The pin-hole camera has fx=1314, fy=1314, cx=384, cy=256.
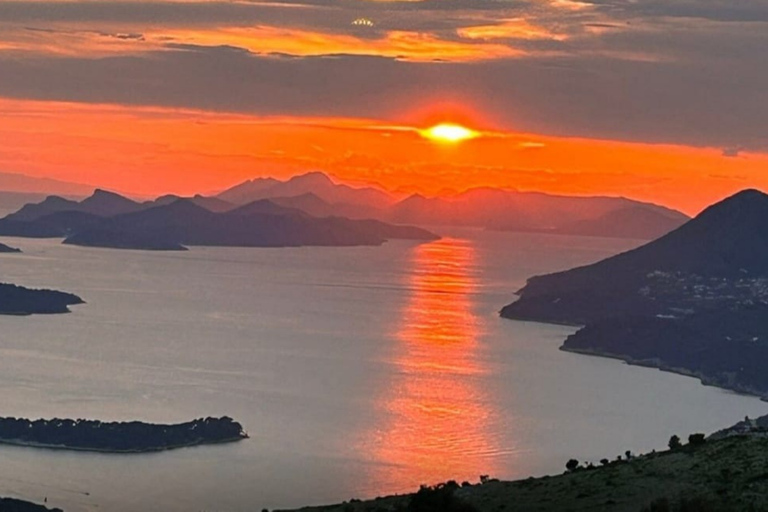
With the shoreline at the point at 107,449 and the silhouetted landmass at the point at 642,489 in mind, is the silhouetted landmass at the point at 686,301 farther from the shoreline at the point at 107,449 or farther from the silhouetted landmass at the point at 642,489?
the silhouetted landmass at the point at 642,489

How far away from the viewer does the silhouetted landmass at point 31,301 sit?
353ft

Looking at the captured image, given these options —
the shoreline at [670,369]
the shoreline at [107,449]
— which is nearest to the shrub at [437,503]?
the shoreline at [107,449]

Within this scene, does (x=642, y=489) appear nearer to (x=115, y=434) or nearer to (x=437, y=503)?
(x=437, y=503)

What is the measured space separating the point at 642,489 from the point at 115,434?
3779cm

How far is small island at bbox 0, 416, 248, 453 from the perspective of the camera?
53062 mm

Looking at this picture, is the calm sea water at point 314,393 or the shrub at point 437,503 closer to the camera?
the shrub at point 437,503

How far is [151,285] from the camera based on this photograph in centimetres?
13388

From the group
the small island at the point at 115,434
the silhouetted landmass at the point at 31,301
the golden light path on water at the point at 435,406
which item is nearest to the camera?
the golden light path on water at the point at 435,406

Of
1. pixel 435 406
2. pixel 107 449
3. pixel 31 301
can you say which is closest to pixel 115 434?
pixel 107 449

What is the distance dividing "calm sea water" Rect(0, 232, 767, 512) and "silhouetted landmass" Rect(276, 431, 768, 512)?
20.6m

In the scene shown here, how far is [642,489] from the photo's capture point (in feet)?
63.9

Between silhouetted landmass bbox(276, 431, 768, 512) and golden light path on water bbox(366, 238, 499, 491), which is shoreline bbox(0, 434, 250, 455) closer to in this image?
golden light path on water bbox(366, 238, 499, 491)

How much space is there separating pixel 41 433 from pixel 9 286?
6039 centimetres

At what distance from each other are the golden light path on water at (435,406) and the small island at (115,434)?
22.8ft
